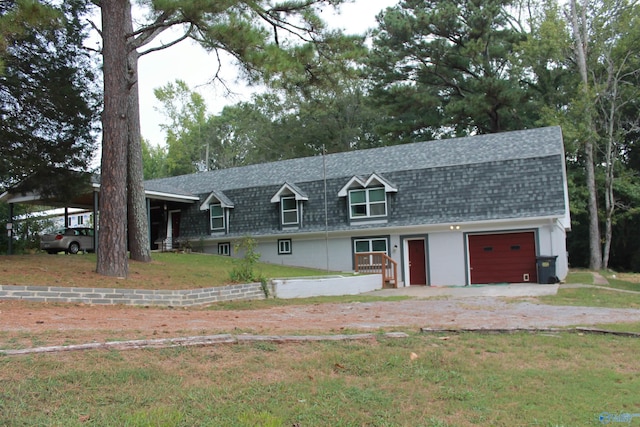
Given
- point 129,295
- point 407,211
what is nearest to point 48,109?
point 129,295

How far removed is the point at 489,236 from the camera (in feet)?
74.4

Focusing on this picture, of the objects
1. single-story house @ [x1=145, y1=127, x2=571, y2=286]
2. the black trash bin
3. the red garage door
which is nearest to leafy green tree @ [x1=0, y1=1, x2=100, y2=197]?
single-story house @ [x1=145, y1=127, x2=571, y2=286]

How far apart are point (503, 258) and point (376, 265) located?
513cm

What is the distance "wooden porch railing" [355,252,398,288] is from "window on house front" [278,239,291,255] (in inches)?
209

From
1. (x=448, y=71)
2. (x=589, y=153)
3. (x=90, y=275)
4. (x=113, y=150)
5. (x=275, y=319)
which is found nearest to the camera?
(x=275, y=319)

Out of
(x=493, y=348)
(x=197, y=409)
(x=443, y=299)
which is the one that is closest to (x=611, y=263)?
(x=443, y=299)

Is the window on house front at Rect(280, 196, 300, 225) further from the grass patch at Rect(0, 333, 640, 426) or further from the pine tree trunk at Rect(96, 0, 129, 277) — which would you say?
the grass patch at Rect(0, 333, 640, 426)

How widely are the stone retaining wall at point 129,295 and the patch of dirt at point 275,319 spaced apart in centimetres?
32

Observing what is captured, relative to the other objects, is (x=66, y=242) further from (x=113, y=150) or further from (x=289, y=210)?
(x=113, y=150)

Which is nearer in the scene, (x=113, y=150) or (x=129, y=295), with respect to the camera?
(x=129, y=295)

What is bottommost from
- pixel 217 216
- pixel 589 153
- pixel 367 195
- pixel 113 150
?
pixel 217 216

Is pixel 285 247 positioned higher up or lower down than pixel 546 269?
higher up

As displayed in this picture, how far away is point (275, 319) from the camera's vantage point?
970 cm

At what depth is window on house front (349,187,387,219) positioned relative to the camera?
2478 centimetres
